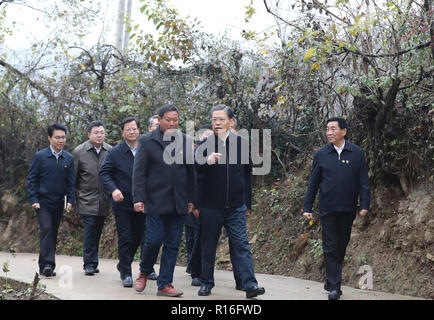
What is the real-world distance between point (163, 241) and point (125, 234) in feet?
3.48

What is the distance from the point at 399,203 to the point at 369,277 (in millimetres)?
1246

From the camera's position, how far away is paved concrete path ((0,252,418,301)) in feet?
24.7

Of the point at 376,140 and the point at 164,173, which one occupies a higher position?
the point at 376,140

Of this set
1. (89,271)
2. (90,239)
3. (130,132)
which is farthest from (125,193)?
(89,271)

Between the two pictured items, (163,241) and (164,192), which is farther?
(163,241)

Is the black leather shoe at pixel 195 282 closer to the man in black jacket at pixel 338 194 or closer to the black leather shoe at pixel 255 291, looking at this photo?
the black leather shoe at pixel 255 291

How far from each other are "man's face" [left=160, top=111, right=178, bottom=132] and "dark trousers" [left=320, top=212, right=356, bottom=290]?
2.24 m

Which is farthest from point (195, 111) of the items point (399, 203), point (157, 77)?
point (399, 203)

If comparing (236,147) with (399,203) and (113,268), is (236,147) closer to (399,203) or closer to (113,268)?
(399,203)

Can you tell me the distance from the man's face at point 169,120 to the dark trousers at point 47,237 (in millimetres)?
2666

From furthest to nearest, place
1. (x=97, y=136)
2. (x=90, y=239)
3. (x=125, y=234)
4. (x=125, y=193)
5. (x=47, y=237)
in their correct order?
(x=97, y=136) < (x=90, y=239) < (x=47, y=237) < (x=125, y=193) < (x=125, y=234)

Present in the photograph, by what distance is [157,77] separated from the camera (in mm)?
14664

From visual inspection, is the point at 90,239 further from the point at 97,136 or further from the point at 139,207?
the point at 139,207

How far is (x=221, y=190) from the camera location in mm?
7629
